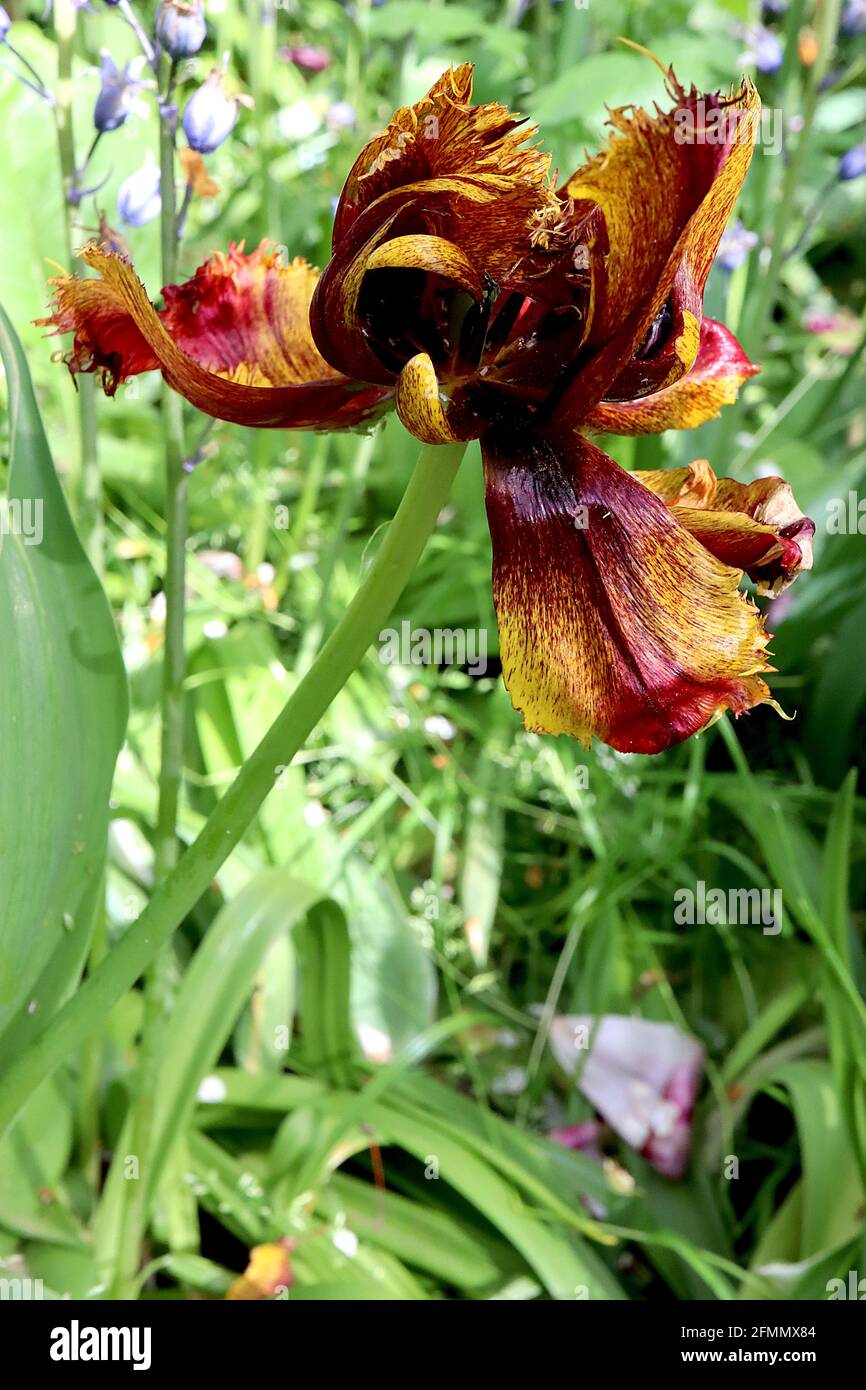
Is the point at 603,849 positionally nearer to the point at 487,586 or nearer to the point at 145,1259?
the point at 487,586

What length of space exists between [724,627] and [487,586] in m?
1.11

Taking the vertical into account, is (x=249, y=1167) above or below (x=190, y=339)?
below

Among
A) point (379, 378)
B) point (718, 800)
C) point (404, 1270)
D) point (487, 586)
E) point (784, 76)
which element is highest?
point (784, 76)

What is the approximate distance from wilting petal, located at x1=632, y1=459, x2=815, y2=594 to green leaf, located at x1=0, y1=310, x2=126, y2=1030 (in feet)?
1.09

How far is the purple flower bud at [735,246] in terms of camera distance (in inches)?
54.4

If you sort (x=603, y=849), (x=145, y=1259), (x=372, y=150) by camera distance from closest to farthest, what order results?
(x=372, y=150)
(x=145, y=1259)
(x=603, y=849)

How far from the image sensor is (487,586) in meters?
1.59

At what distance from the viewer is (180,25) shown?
672 millimetres

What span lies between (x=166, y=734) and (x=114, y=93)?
443 mm

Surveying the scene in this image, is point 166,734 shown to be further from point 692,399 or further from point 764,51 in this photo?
point 764,51

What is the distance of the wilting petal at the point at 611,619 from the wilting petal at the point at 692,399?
2.5 inches

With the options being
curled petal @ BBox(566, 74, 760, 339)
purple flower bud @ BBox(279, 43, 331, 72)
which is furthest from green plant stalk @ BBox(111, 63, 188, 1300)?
purple flower bud @ BBox(279, 43, 331, 72)

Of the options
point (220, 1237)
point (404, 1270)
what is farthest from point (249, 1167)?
point (404, 1270)

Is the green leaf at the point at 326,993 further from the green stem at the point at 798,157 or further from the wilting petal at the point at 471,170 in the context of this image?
the green stem at the point at 798,157
